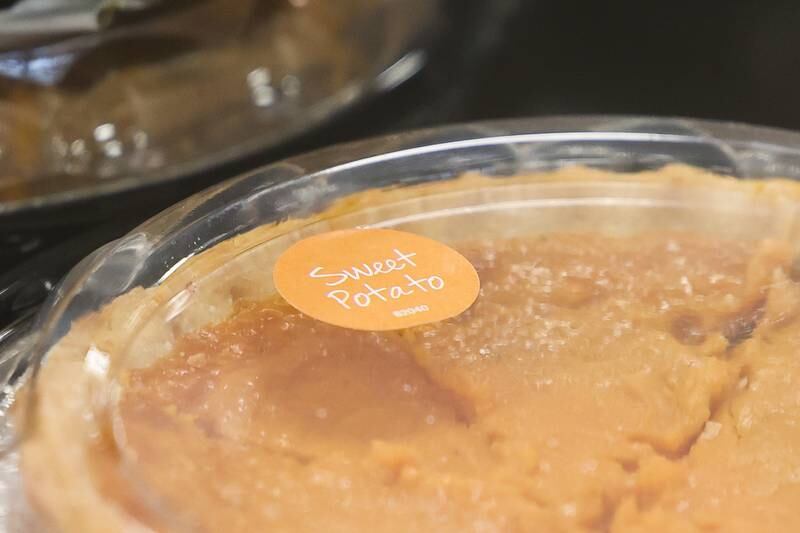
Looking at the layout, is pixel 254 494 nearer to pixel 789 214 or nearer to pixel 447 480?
pixel 447 480

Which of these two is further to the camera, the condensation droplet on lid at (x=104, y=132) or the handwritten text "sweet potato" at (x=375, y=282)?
the condensation droplet on lid at (x=104, y=132)

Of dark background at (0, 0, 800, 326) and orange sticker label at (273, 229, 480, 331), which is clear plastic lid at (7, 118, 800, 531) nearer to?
orange sticker label at (273, 229, 480, 331)

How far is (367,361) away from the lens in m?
0.77

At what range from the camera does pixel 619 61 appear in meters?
1.58

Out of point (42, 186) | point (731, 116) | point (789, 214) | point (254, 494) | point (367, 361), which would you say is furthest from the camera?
point (731, 116)

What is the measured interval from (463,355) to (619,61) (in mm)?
921

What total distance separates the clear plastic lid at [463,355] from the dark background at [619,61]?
1.33 ft

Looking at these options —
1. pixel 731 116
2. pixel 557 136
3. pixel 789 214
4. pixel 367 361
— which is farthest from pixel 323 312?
pixel 731 116

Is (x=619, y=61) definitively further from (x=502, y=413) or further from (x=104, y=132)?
(x=502, y=413)

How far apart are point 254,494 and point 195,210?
0.95ft

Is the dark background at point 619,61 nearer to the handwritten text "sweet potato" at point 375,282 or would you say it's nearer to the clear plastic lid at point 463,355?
the clear plastic lid at point 463,355

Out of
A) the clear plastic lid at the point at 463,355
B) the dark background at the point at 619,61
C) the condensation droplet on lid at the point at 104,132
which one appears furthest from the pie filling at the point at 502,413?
the dark background at the point at 619,61

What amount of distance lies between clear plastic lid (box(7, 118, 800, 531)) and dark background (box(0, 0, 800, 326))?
41 centimetres

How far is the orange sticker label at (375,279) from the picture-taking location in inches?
31.2
